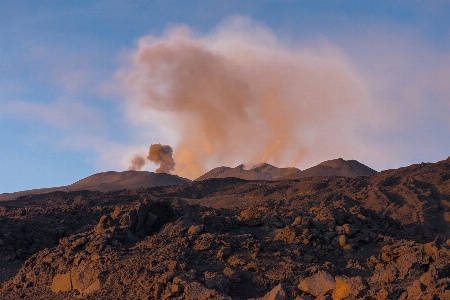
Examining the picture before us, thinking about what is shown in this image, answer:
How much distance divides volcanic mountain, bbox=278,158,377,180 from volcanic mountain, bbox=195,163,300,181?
9.75 meters

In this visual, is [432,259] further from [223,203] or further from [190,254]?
[223,203]

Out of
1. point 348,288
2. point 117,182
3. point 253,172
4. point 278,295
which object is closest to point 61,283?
point 278,295

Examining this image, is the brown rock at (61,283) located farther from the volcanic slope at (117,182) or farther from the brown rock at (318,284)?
the volcanic slope at (117,182)

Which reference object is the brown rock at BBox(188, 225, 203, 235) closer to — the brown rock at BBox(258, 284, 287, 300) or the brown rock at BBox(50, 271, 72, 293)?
the brown rock at BBox(50, 271, 72, 293)

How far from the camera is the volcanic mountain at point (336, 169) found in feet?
205

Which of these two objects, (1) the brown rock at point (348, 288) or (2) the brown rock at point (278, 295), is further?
(2) the brown rock at point (278, 295)

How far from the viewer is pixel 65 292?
10.4 metres

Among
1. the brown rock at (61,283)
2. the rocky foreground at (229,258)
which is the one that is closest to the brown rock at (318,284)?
the rocky foreground at (229,258)

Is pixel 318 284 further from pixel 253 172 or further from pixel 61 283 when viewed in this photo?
pixel 253 172

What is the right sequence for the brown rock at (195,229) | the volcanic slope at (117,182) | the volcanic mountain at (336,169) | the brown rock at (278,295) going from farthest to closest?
1. the volcanic slope at (117,182)
2. the volcanic mountain at (336,169)
3. the brown rock at (195,229)
4. the brown rock at (278,295)

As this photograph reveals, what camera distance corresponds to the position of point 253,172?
79.3 m

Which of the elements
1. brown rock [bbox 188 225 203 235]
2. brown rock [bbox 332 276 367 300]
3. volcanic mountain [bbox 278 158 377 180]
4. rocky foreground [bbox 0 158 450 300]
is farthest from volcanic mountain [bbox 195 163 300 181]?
brown rock [bbox 332 276 367 300]

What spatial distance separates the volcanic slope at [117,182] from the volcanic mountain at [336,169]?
49.7 ft

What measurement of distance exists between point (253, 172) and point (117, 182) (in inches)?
792
